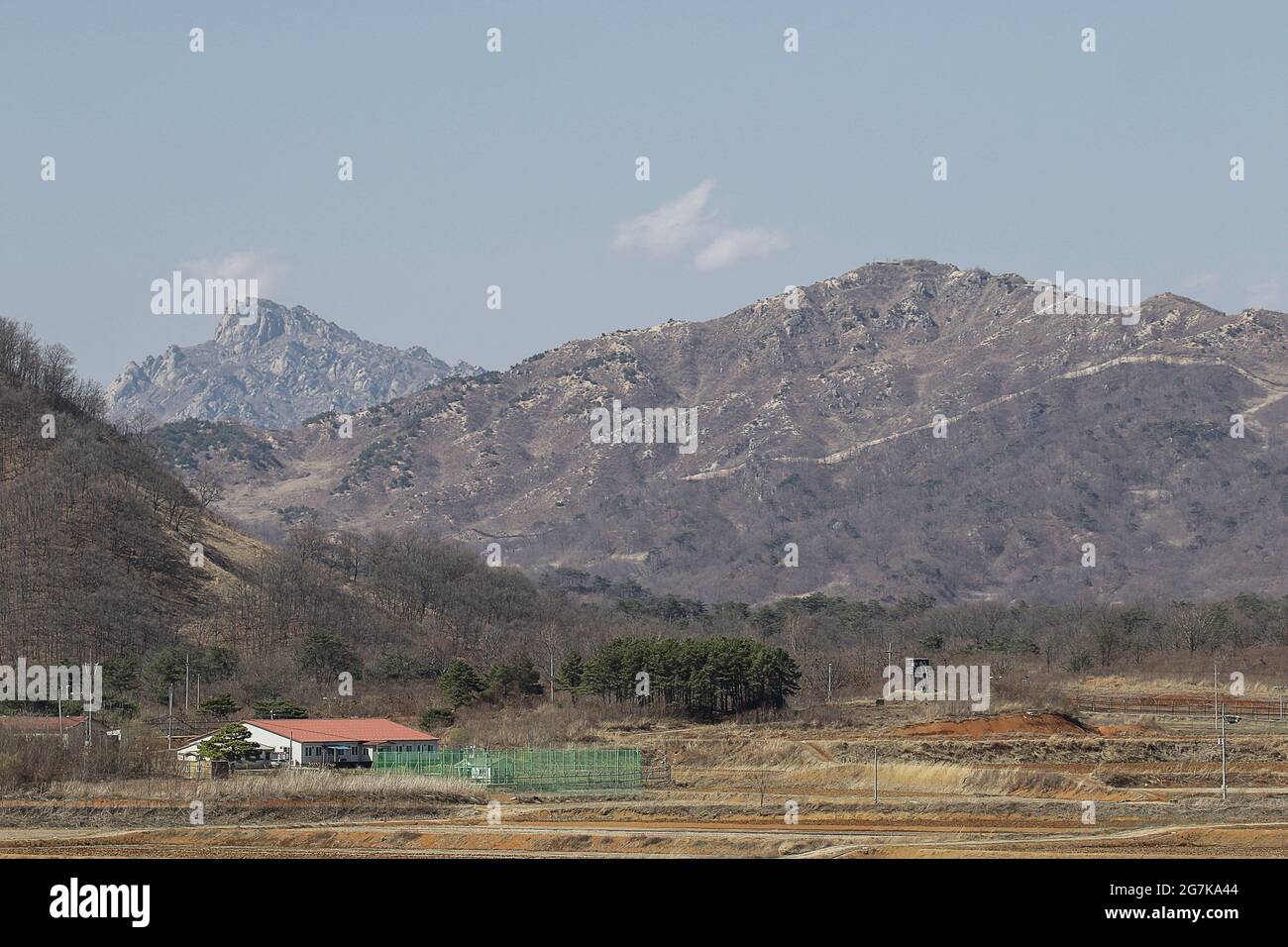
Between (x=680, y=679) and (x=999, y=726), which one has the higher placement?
(x=680, y=679)

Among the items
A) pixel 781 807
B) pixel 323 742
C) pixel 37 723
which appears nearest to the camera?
pixel 781 807

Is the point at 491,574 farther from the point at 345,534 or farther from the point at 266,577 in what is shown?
the point at 266,577

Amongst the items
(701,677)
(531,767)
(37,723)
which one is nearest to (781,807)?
(531,767)

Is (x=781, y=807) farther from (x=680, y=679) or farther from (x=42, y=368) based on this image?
(x=42, y=368)

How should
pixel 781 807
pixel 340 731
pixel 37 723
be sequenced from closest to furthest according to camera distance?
1. pixel 781 807
2. pixel 340 731
3. pixel 37 723

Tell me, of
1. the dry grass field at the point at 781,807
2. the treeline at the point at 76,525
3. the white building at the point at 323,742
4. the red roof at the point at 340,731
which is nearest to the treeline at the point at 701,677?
the dry grass field at the point at 781,807

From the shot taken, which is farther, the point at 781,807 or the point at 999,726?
the point at 999,726

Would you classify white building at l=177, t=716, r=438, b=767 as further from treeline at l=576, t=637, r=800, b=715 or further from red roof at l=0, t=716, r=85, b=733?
treeline at l=576, t=637, r=800, b=715
